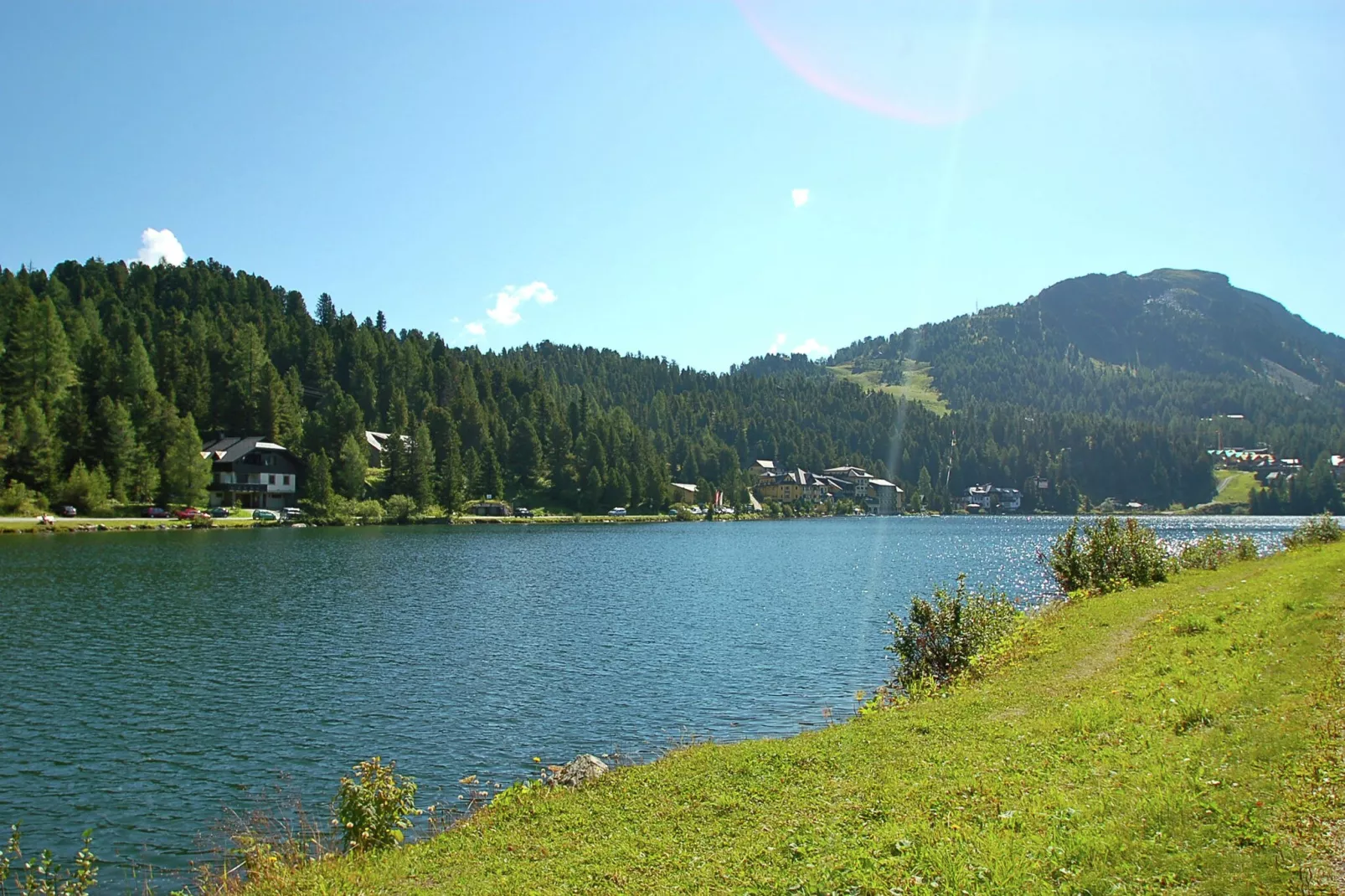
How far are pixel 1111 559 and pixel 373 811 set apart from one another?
37881 millimetres

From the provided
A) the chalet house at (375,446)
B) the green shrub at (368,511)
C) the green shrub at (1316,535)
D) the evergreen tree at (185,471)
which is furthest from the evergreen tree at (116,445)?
the green shrub at (1316,535)

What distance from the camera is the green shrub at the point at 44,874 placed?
10188 mm

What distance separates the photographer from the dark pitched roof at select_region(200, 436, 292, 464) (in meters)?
122

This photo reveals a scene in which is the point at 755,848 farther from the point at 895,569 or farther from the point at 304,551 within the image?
the point at 304,551

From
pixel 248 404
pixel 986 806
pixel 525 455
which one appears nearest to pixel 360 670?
pixel 986 806

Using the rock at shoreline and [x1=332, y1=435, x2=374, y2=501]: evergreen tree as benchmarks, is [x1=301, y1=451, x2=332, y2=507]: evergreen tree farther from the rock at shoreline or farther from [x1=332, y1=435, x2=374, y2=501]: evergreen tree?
the rock at shoreline

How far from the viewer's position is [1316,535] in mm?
54094

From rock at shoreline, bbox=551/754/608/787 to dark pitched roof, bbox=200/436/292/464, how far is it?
389ft

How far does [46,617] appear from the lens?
1486 inches

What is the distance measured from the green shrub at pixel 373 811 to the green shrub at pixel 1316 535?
55.8 meters

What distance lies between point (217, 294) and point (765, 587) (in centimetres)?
17978

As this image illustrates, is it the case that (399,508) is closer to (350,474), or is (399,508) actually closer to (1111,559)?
(350,474)

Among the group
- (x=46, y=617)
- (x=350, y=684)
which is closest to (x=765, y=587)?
(x=350, y=684)

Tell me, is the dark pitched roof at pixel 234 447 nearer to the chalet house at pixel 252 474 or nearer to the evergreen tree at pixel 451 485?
the chalet house at pixel 252 474
